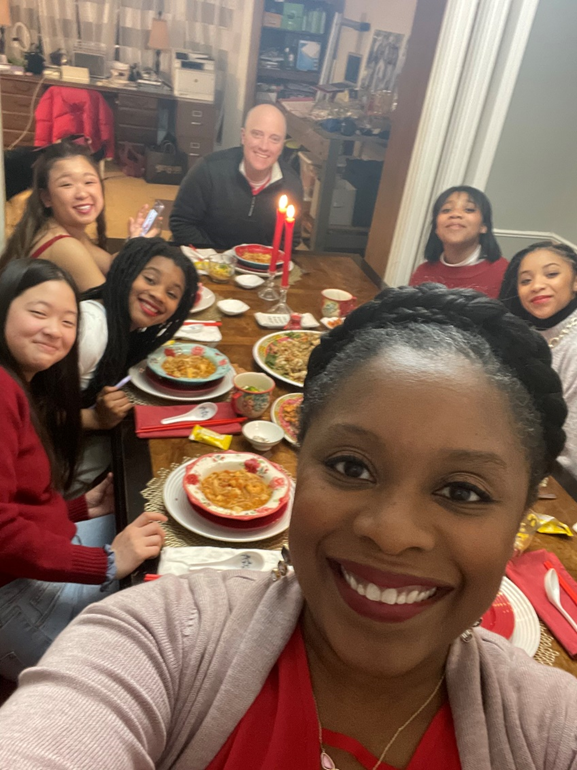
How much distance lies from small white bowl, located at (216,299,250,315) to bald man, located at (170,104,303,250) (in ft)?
3.17

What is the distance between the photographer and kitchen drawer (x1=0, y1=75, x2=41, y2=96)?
5441 mm

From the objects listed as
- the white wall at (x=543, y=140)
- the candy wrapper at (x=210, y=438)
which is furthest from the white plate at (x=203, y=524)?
the white wall at (x=543, y=140)

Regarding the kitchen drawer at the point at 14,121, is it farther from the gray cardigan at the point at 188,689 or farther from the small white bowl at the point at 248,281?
the gray cardigan at the point at 188,689

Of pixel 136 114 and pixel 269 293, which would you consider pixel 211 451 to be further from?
pixel 136 114

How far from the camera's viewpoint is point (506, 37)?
3.10m

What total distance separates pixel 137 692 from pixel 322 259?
2.52 meters

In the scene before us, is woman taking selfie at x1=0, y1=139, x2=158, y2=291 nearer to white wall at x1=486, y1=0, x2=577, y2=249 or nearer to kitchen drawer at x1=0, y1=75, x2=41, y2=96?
white wall at x1=486, y1=0, x2=577, y2=249

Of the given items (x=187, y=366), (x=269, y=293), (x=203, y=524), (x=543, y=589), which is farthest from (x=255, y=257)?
(x=543, y=589)

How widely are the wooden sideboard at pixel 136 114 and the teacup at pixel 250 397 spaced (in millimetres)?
5171

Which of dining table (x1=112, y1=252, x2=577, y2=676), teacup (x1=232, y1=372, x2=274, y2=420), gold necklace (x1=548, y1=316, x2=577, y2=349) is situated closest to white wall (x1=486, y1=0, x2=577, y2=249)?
gold necklace (x1=548, y1=316, x2=577, y2=349)

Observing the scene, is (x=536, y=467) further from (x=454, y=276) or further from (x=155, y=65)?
(x=155, y=65)

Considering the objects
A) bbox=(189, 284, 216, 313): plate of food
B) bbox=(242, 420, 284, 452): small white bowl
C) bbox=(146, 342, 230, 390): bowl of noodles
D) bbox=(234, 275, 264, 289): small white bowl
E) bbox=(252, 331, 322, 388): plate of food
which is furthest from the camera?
bbox=(234, 275, 264, 289): small white bowl

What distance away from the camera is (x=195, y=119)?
236 inches

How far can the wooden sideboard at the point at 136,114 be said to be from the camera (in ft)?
18.2
